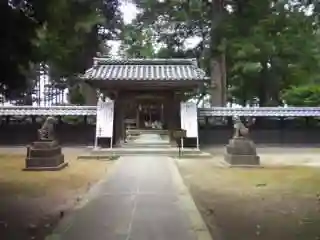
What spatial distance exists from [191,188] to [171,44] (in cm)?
2161

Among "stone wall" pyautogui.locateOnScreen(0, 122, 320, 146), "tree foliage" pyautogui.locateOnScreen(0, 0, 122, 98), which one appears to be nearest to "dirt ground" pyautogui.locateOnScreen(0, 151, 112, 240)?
"tree foliage" pyautogui.locateOnScreen(0, 0, 122, 98)

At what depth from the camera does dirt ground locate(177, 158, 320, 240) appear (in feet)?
23.9

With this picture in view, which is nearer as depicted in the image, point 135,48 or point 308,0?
point 308,0

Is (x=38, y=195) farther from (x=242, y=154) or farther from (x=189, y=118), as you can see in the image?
(x=189, y=118)

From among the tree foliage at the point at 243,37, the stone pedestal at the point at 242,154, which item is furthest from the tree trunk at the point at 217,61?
the stone pedestal at the point at 242,154

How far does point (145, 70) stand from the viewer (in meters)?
25.2

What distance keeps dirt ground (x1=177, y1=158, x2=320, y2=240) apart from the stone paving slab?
19.7 inches

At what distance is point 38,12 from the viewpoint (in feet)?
23.0

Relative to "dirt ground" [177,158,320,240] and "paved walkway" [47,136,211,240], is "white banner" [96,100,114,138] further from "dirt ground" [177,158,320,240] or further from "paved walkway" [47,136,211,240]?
"paved walkway" [47,136,211,240]

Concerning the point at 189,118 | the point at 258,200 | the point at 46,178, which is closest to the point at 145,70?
the point at 189,118

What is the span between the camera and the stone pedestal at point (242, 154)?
1716 centimetres

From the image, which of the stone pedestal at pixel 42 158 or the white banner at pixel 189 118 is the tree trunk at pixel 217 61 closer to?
the white banner at pixel 189 118

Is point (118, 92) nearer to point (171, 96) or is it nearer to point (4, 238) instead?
point (171, 96)

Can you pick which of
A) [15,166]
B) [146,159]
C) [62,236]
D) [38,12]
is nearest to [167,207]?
[62,236]
